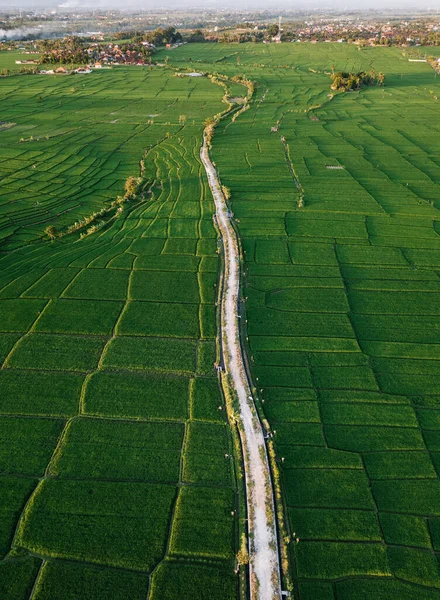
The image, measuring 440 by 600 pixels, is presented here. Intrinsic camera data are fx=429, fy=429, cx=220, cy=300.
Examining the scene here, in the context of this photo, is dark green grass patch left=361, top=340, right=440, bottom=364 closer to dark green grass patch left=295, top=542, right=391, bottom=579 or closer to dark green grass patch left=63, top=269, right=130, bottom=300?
dark green grass patch left=295, top=542, right=391, bottom=579

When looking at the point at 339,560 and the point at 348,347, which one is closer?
the point at 339,560

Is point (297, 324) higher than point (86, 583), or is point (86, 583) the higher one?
point (297, 324)

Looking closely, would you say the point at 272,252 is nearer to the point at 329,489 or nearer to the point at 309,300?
the point at 309,300

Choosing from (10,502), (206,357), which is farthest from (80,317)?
(10,502)

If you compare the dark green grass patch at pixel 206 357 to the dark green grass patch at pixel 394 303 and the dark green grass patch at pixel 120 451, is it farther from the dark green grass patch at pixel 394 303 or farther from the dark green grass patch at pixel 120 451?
the dark green grass patch at pixel 394 303

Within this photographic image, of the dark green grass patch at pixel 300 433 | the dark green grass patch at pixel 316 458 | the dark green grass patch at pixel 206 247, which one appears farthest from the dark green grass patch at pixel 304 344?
the dark green grass patch at pixel 206 247

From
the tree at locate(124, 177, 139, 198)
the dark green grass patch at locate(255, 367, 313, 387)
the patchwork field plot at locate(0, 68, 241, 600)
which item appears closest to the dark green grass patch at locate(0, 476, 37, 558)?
the patchwork field plot at locate(0, 68, 241, 600)
